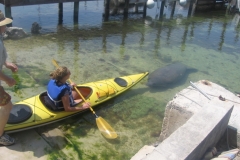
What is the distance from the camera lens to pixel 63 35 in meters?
11.1

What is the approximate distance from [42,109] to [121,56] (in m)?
5.00

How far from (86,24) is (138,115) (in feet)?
25.6

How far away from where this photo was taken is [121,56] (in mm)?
9727

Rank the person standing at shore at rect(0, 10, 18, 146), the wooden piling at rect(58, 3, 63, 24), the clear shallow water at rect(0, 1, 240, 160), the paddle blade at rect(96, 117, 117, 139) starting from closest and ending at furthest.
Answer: the person standing at shore at rect(0, 10, 18, 146), the paddle blade at rect(96, 117, 117, 139), the clear shallow water at rect(0, 1, 240, 160), the wooden piling at rect(58, 3, 63, 24)

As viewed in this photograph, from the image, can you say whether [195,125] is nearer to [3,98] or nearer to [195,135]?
[195,135]

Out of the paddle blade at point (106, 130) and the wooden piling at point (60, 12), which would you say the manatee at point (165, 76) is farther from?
the wooden piling at point (60, 12)

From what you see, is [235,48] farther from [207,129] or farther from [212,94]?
[207,129]

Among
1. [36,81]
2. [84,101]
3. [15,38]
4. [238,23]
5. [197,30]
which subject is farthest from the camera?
[238,23]

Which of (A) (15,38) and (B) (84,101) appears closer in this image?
(B) (84,101)

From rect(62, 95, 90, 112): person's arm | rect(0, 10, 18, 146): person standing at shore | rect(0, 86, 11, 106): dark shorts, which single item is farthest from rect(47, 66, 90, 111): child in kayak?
rect(0, 86, 11, 106): dark shorts

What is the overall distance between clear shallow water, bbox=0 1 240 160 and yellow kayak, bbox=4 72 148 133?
0.38 m

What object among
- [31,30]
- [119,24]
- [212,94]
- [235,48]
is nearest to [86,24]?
[119,24]

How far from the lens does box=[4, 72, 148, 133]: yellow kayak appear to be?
485 cm

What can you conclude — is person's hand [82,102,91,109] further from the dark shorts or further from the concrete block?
the concrete block
